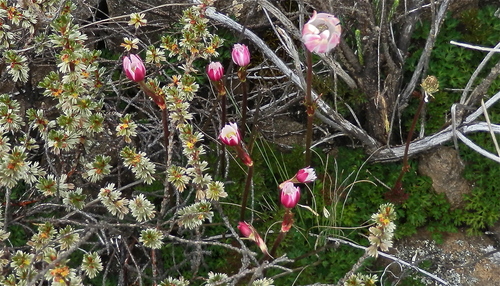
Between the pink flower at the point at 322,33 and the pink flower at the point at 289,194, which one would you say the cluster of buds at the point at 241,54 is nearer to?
the pink flower at the point at 322,33

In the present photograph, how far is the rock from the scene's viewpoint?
304cm

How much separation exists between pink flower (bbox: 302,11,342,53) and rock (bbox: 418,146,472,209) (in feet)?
4.42

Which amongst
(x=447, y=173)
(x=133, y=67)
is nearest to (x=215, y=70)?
(x=133, y=67)

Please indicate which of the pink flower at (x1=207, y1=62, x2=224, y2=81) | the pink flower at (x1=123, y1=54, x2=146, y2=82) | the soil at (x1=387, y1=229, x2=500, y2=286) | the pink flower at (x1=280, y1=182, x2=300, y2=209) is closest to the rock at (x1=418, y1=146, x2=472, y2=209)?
the soil at (x1=387, y1=229, x2=500, y2=286)

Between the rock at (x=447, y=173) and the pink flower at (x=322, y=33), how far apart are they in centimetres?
135

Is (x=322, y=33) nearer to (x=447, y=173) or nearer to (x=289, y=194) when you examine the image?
(x=289, y=194)

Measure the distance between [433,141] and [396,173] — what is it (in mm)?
285

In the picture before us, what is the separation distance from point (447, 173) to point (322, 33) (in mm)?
1479

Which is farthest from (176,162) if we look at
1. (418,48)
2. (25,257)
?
(418,48)

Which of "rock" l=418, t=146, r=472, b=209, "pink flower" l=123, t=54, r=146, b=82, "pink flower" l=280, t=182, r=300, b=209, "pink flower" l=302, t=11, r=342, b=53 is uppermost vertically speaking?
"pink flower" l=302, t=11, r=342, b=53

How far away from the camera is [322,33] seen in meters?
1.98

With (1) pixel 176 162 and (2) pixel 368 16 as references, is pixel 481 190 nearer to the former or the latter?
(2) pixel 368 16

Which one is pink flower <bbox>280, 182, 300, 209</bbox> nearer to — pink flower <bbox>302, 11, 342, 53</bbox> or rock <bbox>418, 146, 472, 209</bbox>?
pink flower <bbox>302, 11, 342, 53</bbox>

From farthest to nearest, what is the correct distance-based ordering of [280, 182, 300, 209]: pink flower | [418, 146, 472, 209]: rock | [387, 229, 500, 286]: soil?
[418, 146, 472, 209]: rock < [387, 229, 500, 286]: soil < [280, 182, 300, 209]: pink flower
